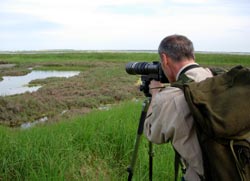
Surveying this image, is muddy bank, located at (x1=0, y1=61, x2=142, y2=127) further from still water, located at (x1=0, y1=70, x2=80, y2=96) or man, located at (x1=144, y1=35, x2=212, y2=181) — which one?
man, located at (x1=144, y1=35, x2=212, y2=181)

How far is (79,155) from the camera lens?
3.78m

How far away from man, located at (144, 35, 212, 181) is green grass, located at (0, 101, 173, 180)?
5.49 feet

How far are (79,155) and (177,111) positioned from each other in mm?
2410

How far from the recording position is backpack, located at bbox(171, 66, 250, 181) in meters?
1.49

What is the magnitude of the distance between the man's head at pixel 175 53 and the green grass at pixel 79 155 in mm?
1797

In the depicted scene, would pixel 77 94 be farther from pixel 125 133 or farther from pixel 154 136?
pixel 154 136

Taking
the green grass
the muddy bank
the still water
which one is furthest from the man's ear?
the still water

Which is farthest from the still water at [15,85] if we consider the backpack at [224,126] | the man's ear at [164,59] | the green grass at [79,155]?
the backpack at [224,126]

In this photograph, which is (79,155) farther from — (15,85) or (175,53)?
(15,85)

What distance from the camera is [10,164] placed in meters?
3.46

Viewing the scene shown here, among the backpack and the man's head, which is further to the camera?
the man's head

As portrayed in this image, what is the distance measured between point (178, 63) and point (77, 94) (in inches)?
521

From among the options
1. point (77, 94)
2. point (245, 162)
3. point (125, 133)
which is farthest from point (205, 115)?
point (77, 94)

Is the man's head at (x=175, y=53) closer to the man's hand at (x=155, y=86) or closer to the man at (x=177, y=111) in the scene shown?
the man at (x=177, y=111)
